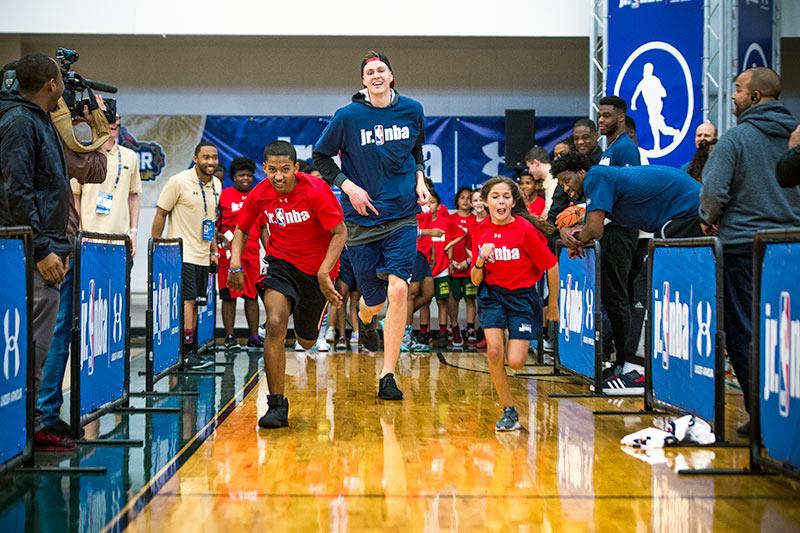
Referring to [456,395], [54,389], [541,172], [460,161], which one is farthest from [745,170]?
[460,161]

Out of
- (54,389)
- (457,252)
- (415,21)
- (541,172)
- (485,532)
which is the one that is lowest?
(485,532)

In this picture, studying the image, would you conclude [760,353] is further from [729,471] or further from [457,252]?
[457,252]

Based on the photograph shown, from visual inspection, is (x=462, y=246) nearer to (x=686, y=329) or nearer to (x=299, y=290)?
(x=299, y=290)

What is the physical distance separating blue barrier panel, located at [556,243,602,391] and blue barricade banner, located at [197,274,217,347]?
3384mm

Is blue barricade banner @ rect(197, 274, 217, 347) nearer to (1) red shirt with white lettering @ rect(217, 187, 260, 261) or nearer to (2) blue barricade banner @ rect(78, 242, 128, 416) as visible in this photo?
(1) red shirt with white lettering @ rect(217, 187, 260, 261)

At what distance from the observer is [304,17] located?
41.2 ft

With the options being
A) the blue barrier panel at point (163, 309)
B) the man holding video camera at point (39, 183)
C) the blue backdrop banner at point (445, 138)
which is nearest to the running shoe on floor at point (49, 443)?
the man holding video camera at point (39, 183)

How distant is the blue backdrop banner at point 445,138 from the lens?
1416 cm

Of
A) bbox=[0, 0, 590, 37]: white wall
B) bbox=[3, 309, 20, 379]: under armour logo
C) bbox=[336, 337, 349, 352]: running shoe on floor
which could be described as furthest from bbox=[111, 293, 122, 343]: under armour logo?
bbox=[0, 0, 590, 37]: white wall

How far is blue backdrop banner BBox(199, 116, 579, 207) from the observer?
46.5 feet

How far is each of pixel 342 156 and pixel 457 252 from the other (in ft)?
16.6

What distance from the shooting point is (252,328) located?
10.7m

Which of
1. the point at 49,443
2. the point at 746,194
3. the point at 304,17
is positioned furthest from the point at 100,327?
the point at 304,17

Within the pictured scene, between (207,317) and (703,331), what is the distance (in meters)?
5.78
